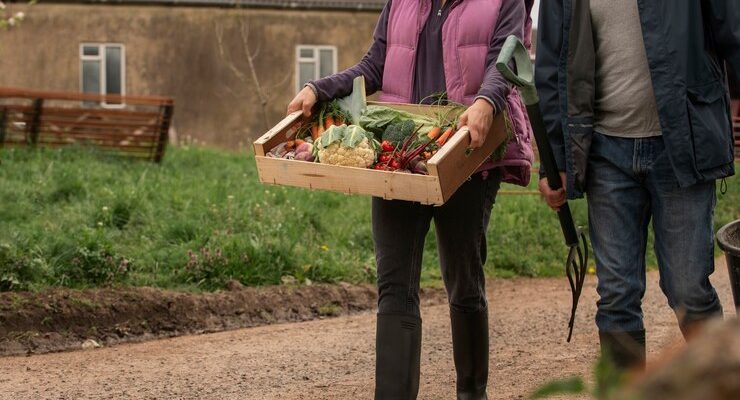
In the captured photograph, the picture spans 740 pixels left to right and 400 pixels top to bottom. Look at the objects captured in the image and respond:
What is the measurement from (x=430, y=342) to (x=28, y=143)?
956cm

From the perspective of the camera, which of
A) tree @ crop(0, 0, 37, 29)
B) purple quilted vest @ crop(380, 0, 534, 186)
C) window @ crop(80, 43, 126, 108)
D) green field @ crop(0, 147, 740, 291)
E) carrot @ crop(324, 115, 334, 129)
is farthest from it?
window @ crop(80, 43, 126, 108)

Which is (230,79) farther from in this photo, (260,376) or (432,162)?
(432,162)

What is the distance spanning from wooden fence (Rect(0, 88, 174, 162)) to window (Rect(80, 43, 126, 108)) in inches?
441

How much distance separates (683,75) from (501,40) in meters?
0.70

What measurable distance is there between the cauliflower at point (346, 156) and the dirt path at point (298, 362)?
1.60 m

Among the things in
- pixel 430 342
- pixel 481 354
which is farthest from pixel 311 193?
pixel 481 354

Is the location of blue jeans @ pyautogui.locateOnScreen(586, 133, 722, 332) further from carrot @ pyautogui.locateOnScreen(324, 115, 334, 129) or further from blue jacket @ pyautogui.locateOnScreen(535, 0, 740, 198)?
carrot @ pyautogui.locateOnScreen(324, 115, 334, 129)

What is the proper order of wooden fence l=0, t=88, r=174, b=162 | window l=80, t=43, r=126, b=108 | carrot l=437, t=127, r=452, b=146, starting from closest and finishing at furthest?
carrot l=437, t=127, r=452, b=146
wooden fence l=0, t=88, r=174, b=162
window l=80, t=43, r=126, b=108

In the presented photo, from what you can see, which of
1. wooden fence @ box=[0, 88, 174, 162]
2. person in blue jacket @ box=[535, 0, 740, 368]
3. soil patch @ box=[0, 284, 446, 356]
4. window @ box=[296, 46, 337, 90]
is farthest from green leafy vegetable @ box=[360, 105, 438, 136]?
window @ box=[296, 46, 337, 90]

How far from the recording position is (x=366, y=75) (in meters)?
4.95

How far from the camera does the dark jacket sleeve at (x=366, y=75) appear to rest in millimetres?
4883

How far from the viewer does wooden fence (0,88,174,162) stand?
15.5 meters

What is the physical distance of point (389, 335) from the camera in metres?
4.75

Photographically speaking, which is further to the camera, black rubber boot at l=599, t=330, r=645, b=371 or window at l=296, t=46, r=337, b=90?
window at l=296, t=46, r=337, b=90
